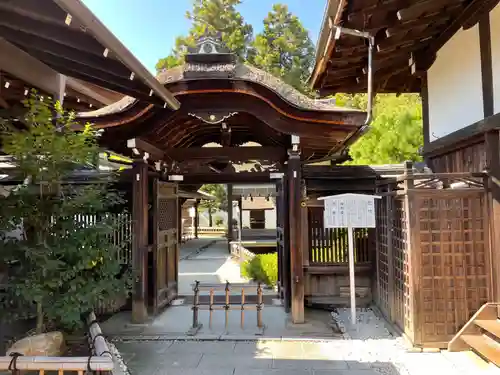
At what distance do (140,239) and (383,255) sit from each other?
4.18 meters

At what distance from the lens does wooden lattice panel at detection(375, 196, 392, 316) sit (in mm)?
6920

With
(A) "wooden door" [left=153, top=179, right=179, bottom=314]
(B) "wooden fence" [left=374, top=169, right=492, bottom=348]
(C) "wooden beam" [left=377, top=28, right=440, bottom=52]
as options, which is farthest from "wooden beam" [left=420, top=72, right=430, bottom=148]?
(A) "wooden door" [left=153, top=179, right=179, bottom=314]

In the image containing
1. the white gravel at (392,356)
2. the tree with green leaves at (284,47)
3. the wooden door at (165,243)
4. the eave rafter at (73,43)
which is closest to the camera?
the eave rafter at (73,43)

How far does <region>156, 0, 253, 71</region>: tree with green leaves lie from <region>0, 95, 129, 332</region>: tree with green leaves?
21.9 metres

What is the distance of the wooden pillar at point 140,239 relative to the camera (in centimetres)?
707

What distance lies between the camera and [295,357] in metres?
5.38

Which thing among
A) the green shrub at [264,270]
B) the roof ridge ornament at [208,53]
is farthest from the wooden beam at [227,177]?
the green shrub at [264,270]

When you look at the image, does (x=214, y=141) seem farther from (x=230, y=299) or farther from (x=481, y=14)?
(x=481, y=14)

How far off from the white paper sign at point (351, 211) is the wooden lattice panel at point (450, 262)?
122 cm

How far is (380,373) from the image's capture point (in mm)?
4816

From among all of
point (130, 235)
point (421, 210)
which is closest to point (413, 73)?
point (421, 210)

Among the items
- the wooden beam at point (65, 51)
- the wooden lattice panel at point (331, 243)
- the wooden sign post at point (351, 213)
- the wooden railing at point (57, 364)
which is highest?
the wooden beam at point (65, 51)

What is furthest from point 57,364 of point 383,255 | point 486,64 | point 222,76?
point 486,64

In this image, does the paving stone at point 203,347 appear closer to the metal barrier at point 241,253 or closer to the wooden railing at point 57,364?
the wooden railing at point 57,364
